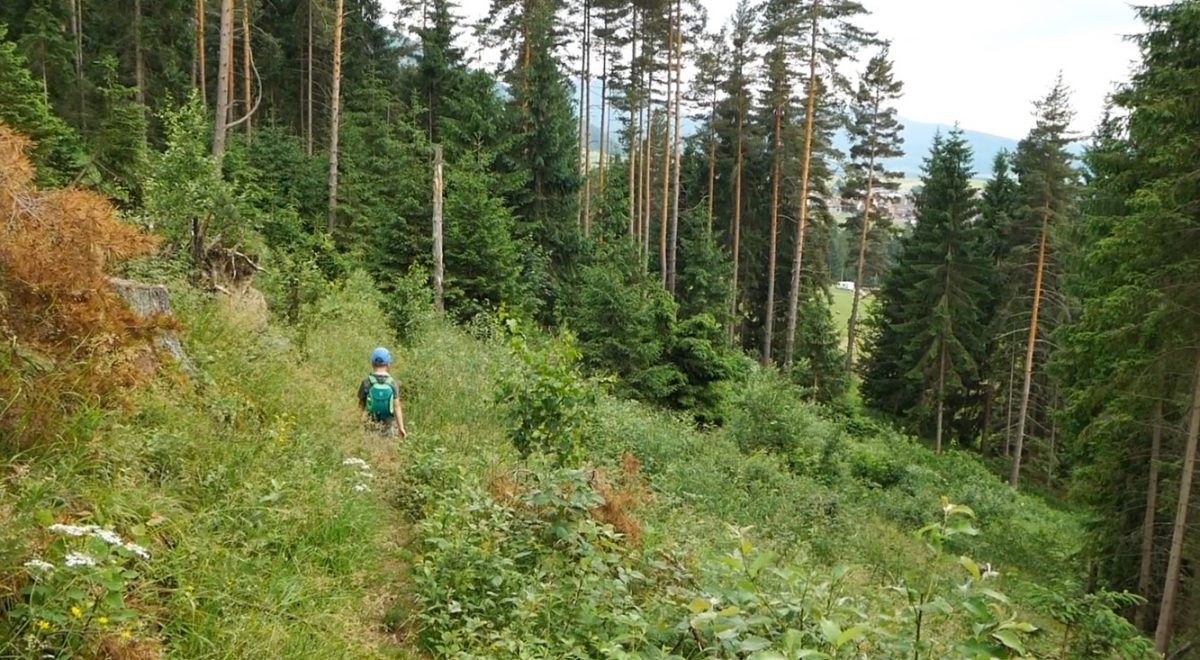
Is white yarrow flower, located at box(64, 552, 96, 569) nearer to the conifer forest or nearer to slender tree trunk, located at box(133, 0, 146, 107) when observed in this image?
the conifer forest

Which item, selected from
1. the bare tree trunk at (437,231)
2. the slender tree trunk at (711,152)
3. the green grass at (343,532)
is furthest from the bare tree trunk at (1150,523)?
the slender tree trunk at (711,152)

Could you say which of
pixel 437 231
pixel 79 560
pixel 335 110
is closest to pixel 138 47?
pixel 335 110

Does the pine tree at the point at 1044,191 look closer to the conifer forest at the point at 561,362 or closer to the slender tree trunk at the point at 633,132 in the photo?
the conifer forest at the point at 561,362

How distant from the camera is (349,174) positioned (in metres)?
21.5

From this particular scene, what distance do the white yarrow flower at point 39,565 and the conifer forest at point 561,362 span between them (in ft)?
0.18

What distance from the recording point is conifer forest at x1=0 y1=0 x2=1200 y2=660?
125 inches

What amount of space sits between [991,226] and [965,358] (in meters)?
5.90

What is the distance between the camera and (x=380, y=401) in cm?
679

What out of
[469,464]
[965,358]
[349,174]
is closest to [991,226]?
[965,358]

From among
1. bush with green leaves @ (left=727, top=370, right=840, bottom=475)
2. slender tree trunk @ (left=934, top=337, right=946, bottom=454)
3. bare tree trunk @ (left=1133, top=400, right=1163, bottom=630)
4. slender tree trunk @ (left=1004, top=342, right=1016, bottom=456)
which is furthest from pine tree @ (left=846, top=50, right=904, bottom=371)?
bare tree trunk @ (left=1133, top=400, right=1163, bottom=630)

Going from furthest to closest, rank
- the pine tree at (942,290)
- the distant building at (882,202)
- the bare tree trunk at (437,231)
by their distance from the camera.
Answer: the distant building at (882,202)
the pine tree at (942,290)
the bare tree trunk at (437,231)

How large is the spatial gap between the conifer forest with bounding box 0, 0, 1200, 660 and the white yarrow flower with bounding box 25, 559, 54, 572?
5 centimetres

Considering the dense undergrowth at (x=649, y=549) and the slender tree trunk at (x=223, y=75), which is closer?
the dense undergrowth at (x=649, y=549)

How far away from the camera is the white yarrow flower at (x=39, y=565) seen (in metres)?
2.29
